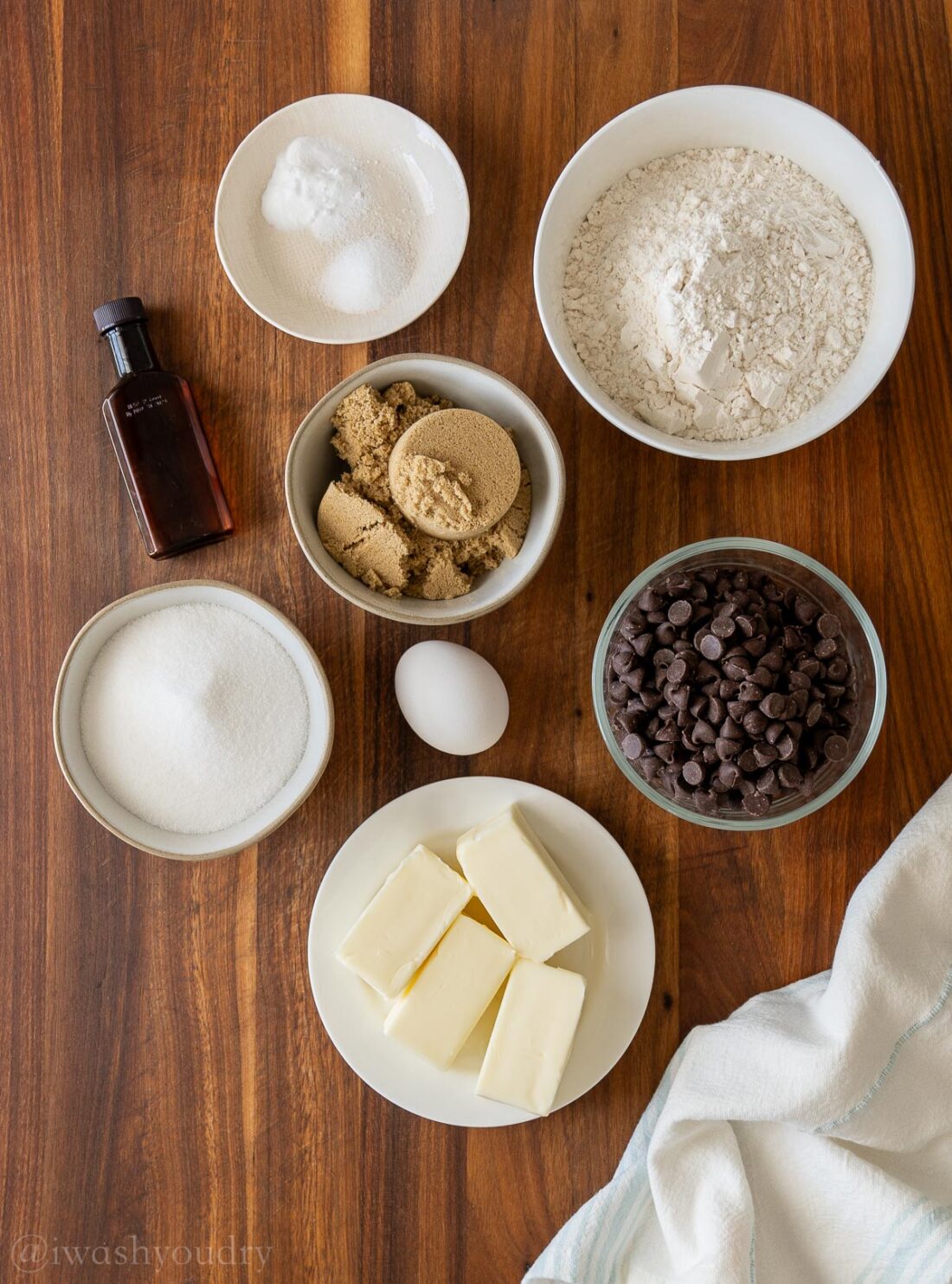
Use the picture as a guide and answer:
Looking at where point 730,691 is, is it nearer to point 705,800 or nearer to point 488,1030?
point 705,800

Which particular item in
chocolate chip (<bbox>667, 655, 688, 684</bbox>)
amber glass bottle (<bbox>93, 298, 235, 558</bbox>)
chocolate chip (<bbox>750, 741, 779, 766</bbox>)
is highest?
amber glass bottle (<bbox>93, 298, 235, 558</bbox>)

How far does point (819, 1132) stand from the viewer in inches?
35.9

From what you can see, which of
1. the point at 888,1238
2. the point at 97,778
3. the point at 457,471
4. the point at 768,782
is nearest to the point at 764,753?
the point at 768,782

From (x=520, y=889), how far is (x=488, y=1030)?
0.16 m

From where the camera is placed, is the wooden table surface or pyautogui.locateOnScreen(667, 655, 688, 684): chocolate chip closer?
pyautogui.locateOnScreen(667, 655, 688, 684): chocolate chip

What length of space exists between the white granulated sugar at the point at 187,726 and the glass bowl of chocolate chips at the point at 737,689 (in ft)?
1.03

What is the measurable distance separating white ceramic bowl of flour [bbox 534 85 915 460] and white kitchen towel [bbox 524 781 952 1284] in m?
0.41

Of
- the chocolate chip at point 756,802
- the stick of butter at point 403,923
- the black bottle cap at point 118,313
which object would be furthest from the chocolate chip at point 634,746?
the black bottle cap at point 118,313

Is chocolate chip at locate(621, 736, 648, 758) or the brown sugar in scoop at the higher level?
the brown sugar in scoop

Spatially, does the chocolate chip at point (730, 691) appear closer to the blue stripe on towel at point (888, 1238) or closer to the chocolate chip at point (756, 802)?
the chocolate chip at point (756, 802)

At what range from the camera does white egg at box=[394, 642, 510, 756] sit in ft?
2.88

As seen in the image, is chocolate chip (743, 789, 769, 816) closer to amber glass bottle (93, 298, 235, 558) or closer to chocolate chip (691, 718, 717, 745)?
chocolate chip (691, 718, 717, 745)

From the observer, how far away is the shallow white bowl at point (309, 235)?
35.7 inches

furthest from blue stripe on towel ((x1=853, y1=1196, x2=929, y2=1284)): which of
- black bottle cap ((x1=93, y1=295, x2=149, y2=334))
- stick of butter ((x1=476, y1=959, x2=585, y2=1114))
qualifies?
black bottle cap ((x1=93, y1=295, x2=149, y2=334))
